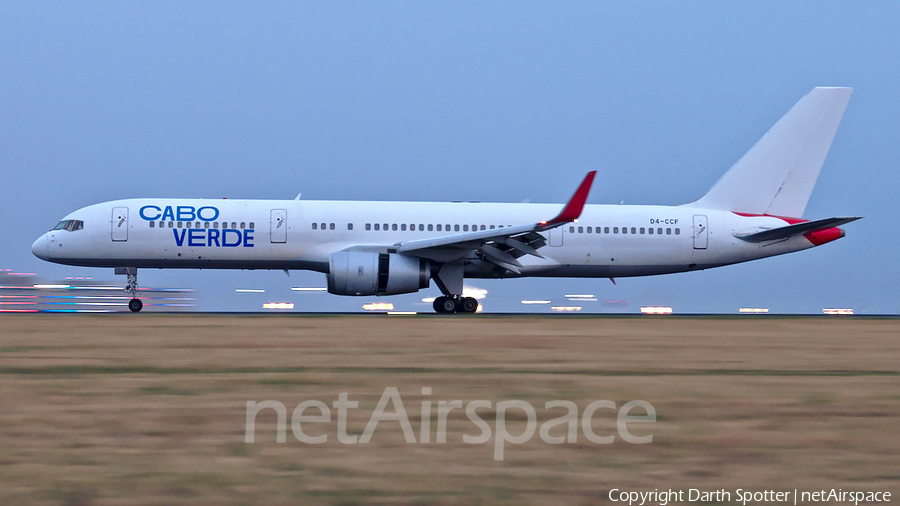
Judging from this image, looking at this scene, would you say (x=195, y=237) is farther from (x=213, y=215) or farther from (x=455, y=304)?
(x=455, y=304)

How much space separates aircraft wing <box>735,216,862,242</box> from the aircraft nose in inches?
767

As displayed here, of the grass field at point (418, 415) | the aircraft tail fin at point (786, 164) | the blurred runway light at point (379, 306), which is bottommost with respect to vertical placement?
the grass field at point (418, 415)

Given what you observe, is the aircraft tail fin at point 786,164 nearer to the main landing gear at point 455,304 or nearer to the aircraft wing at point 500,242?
the aircraft wing at point 500,242

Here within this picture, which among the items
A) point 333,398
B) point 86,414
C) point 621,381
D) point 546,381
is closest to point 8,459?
point 86,414

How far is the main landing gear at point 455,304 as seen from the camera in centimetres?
2353

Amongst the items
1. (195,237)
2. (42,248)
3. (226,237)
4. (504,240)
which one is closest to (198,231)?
(195,237)

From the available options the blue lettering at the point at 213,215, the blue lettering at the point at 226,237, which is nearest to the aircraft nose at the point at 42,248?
the blue lettering at the point at 213,215

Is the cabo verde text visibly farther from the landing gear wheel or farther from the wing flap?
the landing gear wheel

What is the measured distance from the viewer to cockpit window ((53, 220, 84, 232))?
74.7ft

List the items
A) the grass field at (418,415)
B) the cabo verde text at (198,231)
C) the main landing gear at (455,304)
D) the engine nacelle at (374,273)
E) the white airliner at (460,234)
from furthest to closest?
the main landing gear at (455,304)
the cabo verde text at (198,231)
the white airliner at (460,234)
the engine nacelle at (374,273)
the grass field at (418,415)

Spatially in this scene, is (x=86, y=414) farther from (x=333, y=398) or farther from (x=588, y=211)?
(x=588, y=211)

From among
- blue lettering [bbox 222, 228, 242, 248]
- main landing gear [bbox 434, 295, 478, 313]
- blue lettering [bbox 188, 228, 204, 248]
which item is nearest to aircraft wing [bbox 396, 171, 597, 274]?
main landing gear [bbox 434, 295, 478, 313]

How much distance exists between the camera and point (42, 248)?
74.9 ft

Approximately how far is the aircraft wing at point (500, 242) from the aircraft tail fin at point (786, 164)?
6.40 metres
